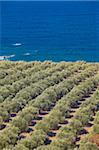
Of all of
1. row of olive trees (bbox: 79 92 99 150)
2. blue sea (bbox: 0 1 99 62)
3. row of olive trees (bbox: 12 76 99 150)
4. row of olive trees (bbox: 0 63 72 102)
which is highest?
blue sea (bbox: 0 1 99 62)

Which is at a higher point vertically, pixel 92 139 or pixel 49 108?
pixel 49 108

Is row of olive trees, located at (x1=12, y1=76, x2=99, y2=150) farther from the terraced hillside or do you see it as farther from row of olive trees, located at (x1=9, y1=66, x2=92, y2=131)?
row of olive trees, located at (x1=9, y1=66, x2=92, y2=131)

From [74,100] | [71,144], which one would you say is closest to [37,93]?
[74,100]

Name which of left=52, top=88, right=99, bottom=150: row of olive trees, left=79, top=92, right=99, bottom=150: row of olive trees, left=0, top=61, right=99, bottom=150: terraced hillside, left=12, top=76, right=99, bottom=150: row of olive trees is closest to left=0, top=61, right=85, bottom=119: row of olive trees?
left=0, top=61, right=99, bottom=150: terraced hillside

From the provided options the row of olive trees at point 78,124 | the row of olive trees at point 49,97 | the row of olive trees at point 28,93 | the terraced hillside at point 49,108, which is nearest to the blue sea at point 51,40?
the terraced hillside at point 49,108

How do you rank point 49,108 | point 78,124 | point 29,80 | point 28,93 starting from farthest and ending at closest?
1. point 29,80
2. point 28,93
3. point 49,108
4. point 78,124

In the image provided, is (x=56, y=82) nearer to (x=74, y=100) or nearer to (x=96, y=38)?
(x=74, y=100)

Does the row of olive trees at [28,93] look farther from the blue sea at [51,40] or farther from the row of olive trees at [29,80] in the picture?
the blue sea at [51,40]

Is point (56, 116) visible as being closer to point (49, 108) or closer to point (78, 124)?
point (78, 124)

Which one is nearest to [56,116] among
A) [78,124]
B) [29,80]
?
[78,124]
